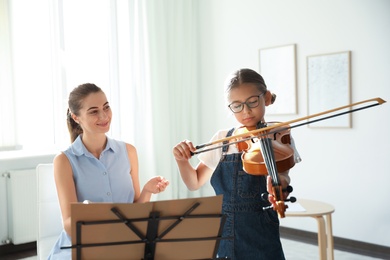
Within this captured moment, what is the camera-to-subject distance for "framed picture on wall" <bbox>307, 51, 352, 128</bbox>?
11.6ft

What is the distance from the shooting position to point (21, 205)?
11.8 ft

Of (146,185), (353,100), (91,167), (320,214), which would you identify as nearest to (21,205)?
(91,167)

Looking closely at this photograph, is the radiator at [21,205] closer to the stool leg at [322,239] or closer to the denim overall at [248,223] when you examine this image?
the stool leg at [322,239]

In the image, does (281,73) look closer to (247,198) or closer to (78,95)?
(78,95)

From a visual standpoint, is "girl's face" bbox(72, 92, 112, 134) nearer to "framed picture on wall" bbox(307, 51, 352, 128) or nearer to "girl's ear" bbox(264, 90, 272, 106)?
"girl's ear" bbox(264, 90, 272, 106)

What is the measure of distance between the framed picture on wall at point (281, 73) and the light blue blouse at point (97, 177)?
226 centimetres

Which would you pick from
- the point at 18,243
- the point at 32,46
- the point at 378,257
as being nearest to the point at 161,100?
the point at 32,46

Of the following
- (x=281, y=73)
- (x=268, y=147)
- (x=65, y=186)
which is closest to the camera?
(x=268, y=147)

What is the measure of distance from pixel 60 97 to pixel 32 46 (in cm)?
51

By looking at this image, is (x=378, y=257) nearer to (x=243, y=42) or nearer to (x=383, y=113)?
(x=383, y=113)

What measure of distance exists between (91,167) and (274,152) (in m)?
0.83

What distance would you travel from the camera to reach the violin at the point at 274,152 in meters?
1.42

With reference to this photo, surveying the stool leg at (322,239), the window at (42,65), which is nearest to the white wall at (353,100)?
→ the stool leg at (322,239)

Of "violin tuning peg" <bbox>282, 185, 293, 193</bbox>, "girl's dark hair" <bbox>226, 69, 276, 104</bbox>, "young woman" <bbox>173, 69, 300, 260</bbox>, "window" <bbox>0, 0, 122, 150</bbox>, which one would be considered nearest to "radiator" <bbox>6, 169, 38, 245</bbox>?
"window" <bbox>0, 0, 122, 150</bbox>
